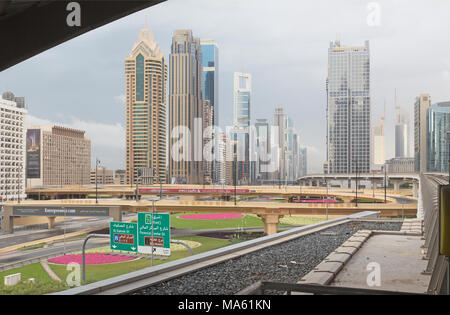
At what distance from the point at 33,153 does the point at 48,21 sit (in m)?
158

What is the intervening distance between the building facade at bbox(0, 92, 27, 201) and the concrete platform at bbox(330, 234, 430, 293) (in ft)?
353

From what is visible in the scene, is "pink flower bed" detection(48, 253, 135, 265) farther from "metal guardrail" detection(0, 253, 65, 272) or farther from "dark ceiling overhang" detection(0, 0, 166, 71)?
"dark ceiling overhang" detection(0, 0, 166, 71)

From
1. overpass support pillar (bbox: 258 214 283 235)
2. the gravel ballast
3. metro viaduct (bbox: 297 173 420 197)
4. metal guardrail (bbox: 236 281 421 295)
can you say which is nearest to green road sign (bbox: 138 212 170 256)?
the gravel ballast

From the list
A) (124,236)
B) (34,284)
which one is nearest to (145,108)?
(34,284)

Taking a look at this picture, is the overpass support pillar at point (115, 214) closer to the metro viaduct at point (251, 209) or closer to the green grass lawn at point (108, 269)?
the metro viaduct at point (251, 209)

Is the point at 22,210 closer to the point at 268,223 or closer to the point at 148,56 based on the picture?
the point at 268,223

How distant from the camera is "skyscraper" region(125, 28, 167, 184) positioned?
4254 inches

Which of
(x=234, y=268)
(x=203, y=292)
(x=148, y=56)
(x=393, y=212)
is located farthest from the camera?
(x=148, y=56)

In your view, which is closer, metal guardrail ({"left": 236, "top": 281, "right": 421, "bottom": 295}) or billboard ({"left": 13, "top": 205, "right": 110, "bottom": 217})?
metal guardrail ({"left": 236, "top": 281, "right": 421, "bottom": 295})

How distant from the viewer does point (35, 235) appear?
198 feet

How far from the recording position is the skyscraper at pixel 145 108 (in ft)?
355

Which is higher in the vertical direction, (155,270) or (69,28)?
(69,28)

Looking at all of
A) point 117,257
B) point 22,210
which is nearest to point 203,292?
point 117,257

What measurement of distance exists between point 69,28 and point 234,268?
8.49 m
